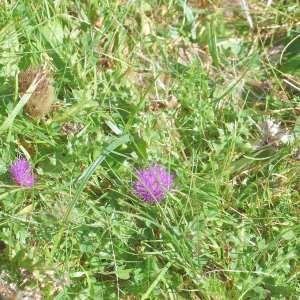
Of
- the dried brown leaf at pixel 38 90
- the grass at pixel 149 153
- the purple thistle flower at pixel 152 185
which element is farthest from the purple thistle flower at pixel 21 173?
the purple thistle flower at pixel 152 185

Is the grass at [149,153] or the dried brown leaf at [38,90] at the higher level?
the dried brown leaf at [38,90]

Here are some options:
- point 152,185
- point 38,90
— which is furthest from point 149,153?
point 38,90

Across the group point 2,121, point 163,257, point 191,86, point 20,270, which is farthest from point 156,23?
point 20,270

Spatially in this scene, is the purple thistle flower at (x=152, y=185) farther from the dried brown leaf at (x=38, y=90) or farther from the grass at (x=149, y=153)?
the dried brown leaf at (x=38, y=90)

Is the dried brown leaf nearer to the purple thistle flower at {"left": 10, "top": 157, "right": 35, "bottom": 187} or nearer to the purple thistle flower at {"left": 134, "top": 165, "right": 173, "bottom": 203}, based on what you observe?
the purple thistle flower at {"left": 10, "top": 157, "right": 35, "bottom": 187}

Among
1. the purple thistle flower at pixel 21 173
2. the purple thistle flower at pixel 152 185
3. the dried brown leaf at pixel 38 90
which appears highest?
the dried brown leaf at pixel 38 90

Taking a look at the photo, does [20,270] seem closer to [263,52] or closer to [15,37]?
[15,37]

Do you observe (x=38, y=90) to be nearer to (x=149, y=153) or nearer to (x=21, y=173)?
(x=21, y=173)
